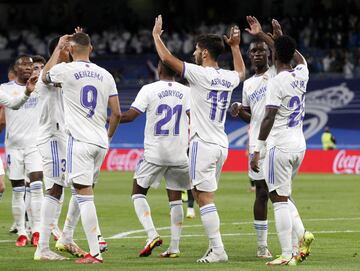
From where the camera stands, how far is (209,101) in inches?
497

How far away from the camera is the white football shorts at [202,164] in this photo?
12570 mm

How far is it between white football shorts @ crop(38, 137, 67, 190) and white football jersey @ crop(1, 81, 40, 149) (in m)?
2.66

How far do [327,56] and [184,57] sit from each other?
6193 millimetres

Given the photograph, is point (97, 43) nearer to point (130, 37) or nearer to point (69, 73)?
point (130, 37)

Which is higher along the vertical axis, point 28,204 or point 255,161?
point 255,161

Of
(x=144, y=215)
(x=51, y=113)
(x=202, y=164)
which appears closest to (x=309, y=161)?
(x=144, y=215)

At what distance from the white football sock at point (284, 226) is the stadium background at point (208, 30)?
27175 millimetres

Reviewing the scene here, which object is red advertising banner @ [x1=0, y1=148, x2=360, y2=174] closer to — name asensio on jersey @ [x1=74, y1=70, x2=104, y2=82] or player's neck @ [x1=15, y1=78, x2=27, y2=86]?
player's neck @ [x1=15, y1=78, x2=27, y2=86]

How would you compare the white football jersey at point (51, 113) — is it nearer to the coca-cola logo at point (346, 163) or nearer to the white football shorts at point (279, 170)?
the white football shorts at point (279, 170)

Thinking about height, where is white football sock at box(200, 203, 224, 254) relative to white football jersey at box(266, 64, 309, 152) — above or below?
below

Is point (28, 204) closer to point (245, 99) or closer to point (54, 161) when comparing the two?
point (54, 161)

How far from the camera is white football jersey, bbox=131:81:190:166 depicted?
45.4 ft

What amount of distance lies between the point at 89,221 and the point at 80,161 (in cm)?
70

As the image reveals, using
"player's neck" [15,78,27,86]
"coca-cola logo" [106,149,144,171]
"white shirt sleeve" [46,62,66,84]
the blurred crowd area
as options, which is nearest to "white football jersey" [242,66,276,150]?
"white shirt sleeve" [46,62,66,84]
